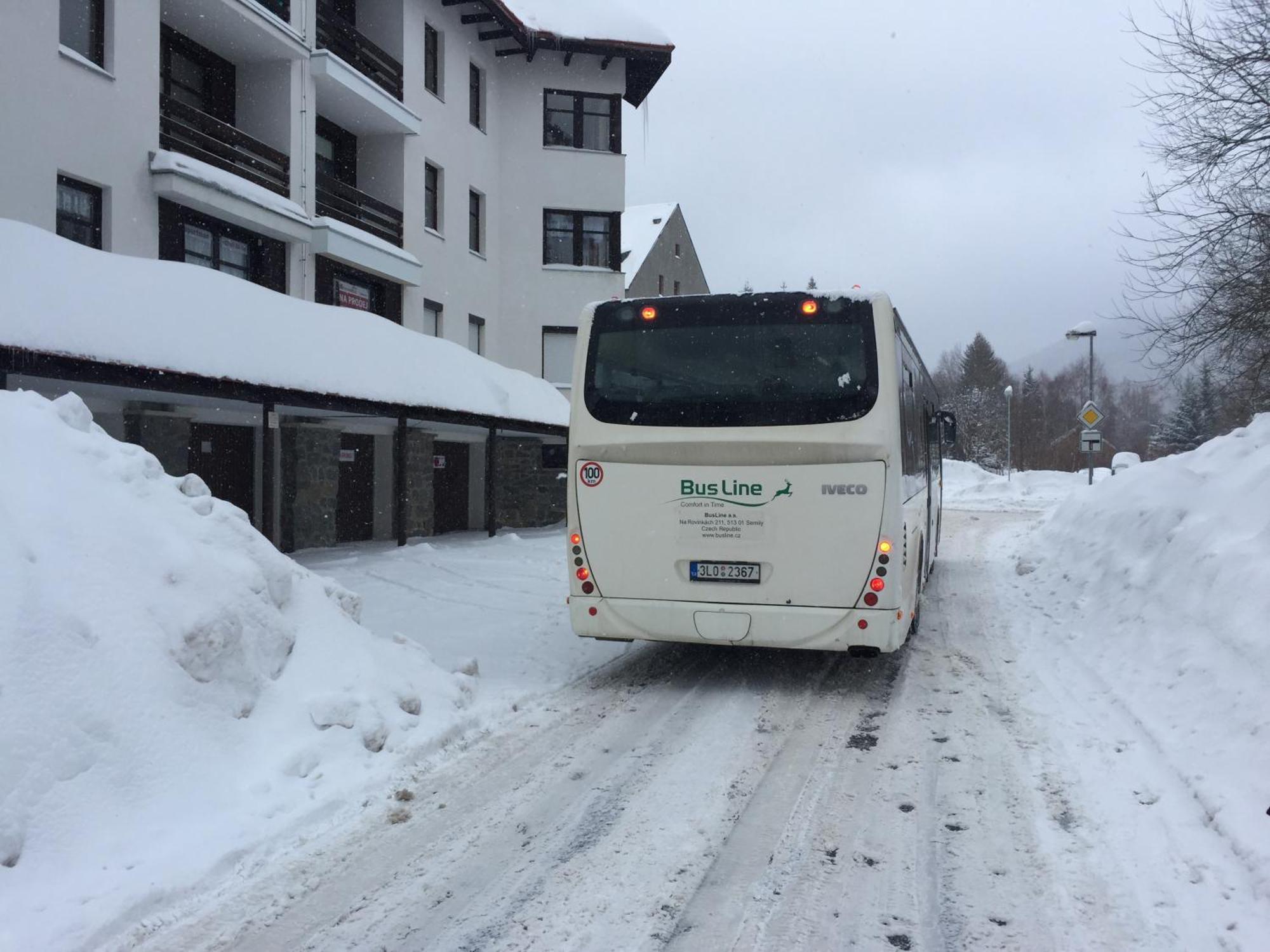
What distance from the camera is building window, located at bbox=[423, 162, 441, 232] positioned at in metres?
23.2

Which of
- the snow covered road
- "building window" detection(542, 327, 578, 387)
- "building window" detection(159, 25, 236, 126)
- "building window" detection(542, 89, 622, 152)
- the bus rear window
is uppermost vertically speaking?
"building window" detection(542, 89, 622, 152)

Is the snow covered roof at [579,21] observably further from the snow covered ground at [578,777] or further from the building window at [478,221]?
the snow covered ground at [578,777]

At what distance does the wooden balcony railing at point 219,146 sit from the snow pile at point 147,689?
10743mm

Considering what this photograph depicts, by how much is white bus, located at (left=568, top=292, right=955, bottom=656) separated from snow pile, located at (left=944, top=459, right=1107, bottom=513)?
29620 mm

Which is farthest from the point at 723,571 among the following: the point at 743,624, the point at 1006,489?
the point at 1006,489

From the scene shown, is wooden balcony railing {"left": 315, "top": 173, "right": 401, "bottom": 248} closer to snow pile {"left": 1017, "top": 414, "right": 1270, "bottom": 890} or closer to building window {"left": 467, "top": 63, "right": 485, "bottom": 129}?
building window {"left": 467, "top": 63, "right": 485, "bottom": 129}

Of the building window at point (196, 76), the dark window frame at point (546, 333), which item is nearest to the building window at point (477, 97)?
the dark window frame at point (546, 333)

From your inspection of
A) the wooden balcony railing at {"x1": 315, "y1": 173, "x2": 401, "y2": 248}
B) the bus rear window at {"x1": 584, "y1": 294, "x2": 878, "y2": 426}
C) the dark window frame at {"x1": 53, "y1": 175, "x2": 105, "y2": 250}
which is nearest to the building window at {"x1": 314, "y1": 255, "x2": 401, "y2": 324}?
the wooden balcony railing at {"x1": 315, "y1": 173, "x2": 401, "y2": 248}

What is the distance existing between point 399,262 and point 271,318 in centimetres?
762

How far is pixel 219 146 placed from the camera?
53.1 feet

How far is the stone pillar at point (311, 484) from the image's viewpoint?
56.9ft

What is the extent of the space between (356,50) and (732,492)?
1732cm

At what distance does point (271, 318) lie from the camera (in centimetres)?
1350

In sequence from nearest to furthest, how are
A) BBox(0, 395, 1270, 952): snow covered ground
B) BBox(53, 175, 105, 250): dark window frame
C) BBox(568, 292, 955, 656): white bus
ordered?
BBox(0, 395, 1270, 952): snow covered ground
BBox(568, 292, 955, 656): white bus
BBox(53, 175, 105, 250): dark window frame
